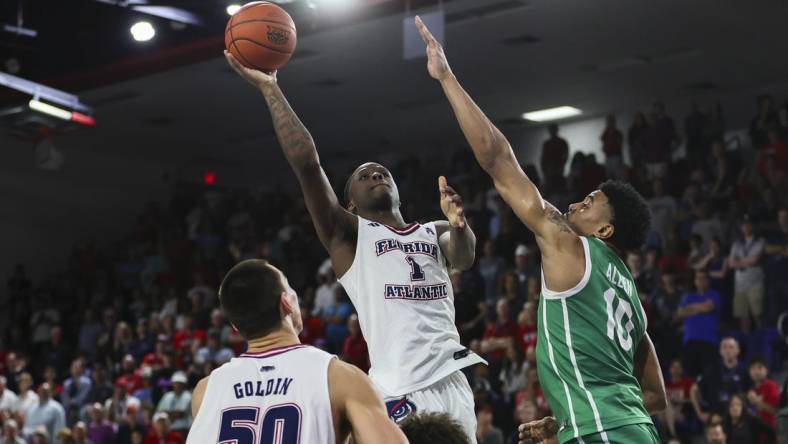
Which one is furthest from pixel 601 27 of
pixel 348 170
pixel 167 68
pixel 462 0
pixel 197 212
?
pixel 197 212

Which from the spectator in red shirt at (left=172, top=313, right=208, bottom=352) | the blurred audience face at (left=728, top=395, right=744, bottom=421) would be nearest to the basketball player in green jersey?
the blurred audience face at (left=728, top=395, right=744, bottom=421)

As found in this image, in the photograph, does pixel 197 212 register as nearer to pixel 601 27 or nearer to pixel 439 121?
pixel 439 121

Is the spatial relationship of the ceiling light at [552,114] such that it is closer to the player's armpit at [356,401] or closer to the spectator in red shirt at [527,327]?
the spectator in red shirt at [527,327]

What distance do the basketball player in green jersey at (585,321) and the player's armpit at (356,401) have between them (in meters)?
1.18

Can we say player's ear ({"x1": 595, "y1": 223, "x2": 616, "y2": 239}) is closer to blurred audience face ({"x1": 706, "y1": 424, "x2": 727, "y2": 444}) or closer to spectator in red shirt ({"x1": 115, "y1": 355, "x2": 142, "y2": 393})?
blurred audience face ({"x1": 706, "y1": 424, "x2": 727, "y2": 444})

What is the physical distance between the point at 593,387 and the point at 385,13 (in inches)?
475

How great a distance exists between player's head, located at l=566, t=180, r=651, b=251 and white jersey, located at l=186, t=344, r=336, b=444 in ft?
5.17

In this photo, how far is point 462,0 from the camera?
1552 cm

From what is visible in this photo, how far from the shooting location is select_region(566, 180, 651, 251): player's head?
4.81 m

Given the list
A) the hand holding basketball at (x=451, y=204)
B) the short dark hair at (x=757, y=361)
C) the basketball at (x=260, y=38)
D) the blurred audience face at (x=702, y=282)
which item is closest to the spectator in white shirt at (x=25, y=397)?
the blurred audience face at (x=702, y=282)

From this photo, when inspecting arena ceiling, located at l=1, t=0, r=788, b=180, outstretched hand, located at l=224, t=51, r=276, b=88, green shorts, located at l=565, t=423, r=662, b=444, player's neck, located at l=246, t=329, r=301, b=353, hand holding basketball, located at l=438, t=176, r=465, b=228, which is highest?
arena ceiling, located at l=1, t=0, r=788, b=180

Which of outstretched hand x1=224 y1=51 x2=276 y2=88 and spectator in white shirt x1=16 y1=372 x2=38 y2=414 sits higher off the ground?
outstretched hand x1=224 y1=51 x2=276 y2=88

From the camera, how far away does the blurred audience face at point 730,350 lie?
474 inches

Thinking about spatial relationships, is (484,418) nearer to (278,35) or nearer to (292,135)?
(278,35)
